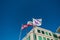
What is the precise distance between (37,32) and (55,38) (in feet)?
29.9

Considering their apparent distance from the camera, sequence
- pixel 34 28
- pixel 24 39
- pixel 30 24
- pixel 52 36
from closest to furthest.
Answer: pixel 30 24 → pixel 34 28 → pixel 52 36 → pixel 24 39

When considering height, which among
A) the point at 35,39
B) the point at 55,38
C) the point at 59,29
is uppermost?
the point at 59,29

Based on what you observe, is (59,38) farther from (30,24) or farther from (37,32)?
(30,24)

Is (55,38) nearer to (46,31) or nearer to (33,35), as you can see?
(46,31)

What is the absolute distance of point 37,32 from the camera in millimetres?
45125

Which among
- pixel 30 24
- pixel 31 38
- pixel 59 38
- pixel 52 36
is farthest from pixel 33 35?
pixel 59 38

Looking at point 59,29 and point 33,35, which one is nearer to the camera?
point 33,35

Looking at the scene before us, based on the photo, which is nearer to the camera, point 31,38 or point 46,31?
point 31,38

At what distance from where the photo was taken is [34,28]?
46000 millimetres

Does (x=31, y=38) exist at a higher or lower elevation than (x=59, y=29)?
lower

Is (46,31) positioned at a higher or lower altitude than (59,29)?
lower

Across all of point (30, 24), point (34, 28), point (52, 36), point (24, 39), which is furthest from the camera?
point (24, 39)

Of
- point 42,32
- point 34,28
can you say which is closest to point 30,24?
point 34,28

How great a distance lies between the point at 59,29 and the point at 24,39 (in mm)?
15569
